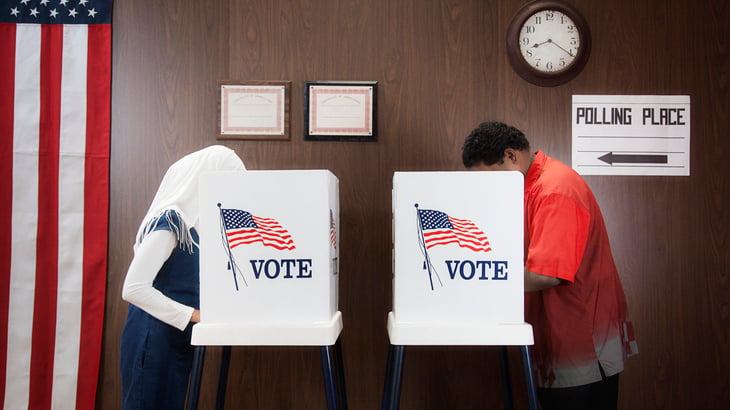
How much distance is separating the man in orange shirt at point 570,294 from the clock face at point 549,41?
2.25ft

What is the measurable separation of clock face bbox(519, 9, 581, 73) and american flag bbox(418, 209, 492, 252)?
1157 mm

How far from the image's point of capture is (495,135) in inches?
61.9

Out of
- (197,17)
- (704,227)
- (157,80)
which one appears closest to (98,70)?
(157,80)

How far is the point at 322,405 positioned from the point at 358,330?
340mm

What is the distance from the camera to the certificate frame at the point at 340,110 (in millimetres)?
2090

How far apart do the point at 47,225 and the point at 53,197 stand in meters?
0.12

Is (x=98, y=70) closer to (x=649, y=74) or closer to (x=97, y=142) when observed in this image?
(x=97, y=142)

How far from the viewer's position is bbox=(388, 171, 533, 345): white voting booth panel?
1198 mm

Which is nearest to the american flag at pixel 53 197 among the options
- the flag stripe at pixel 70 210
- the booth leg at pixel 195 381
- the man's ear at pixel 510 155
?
the flag stripe at pixel 70 210

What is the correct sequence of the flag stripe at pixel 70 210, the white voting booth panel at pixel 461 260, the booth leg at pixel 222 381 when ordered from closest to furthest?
the white voting booth panel at pixel 461 260, the booth leg at pixel 222 381, the flag stripe at pixel 70 210

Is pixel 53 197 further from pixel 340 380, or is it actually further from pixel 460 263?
pixel 460 263

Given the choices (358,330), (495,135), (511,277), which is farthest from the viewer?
(358,330)

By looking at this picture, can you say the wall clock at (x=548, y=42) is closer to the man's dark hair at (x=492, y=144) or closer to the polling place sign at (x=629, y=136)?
the polling place sign at (x=629, y=136)

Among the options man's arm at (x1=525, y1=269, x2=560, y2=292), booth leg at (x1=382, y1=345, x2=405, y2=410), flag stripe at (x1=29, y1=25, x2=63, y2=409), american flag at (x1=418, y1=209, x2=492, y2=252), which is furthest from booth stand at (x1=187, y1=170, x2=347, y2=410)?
flag stripe at (x1=29, y1=25, x2=63, y2=409)
